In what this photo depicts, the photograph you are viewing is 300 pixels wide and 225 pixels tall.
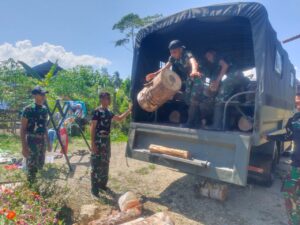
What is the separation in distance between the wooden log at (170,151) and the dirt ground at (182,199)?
2.79ft

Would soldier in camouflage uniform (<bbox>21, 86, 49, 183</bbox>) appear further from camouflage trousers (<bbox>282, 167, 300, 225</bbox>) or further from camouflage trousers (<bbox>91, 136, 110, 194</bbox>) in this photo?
camouflage trousers (<bbox>282, 167, 300, 225</bbox>)

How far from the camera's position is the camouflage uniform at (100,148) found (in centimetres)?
404

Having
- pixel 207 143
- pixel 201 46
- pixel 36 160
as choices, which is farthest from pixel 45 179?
pixel 201 46

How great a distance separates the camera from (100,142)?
406 cm

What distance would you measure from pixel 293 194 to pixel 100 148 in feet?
9.12

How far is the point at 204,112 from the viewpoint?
4328mm

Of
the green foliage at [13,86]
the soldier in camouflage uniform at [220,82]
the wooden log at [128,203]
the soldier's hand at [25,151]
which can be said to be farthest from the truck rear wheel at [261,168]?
the green foliage at [13,86]

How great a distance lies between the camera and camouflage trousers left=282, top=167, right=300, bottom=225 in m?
3.08

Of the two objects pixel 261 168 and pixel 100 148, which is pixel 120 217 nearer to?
pixel 100 148

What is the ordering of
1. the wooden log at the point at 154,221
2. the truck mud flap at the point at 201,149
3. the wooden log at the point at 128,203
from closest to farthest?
the wooden log at the point at 154,221, the truck mud flap at the point at 201,149, the wooden log at the point at 128,203

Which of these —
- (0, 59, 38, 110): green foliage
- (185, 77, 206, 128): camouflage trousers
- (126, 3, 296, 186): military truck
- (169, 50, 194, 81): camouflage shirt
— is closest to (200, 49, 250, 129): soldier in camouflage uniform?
(126, 3, 296, 186): military truck

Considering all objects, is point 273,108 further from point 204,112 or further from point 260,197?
point 260,197

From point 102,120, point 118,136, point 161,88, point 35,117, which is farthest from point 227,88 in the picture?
point 118,136

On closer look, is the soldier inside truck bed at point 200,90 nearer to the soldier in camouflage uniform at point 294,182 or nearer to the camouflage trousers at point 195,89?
the camouflage trousers at point 195,89
